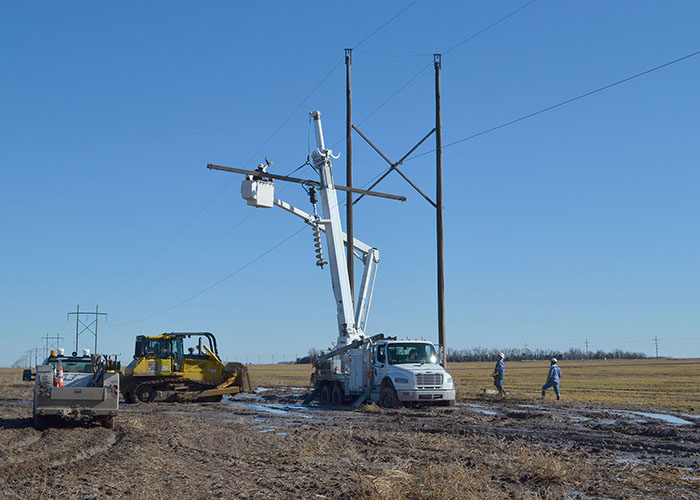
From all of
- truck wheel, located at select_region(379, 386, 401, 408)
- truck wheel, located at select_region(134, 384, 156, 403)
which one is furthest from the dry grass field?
truck wheel, located at select_region(134, 384, 156, 403)

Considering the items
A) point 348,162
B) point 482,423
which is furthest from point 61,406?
point 348,162

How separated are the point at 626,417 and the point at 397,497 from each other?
14.7 metres

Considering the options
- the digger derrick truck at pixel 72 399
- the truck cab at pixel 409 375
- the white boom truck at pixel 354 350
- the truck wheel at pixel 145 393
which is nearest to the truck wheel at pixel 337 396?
the white boom truck at pixel 354 350

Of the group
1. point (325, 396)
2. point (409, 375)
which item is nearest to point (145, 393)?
point (325, 396)

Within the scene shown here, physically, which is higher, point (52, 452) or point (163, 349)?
point (163, 349)

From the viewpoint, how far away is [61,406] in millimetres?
17531

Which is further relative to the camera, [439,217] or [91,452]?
[439,217]

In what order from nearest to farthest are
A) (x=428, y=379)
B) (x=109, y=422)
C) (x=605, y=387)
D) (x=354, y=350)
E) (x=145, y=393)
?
(x=109, y=422) < (x=428, y=379) < (x=354, y=350) < (x=145, y=393) < (x=605, y=387)

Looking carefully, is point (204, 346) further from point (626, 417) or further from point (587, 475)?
point (587, 475)

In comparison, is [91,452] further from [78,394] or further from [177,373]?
[177,373]

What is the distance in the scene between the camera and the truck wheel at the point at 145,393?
2908 centimetres

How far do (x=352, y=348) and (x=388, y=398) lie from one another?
2.83 metres

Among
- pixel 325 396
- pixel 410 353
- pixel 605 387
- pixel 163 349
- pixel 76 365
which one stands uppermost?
pixel 163 349

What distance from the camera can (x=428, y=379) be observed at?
24.5 m
